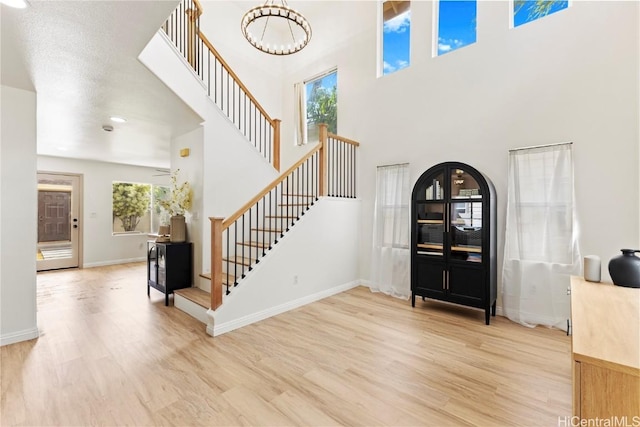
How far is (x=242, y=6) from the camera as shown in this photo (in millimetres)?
6168

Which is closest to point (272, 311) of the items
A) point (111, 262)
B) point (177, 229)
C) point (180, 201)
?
point (177, 229)

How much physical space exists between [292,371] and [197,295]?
2105mm

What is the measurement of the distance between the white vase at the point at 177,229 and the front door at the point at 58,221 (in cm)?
454

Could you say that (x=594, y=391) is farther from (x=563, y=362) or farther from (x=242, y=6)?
(x=242, y=6)

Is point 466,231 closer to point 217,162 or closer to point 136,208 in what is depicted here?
point 217,162

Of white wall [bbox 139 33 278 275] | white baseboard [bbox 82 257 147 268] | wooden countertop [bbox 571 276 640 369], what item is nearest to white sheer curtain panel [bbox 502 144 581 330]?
wooden countertop [bbox 571 276 640 369]

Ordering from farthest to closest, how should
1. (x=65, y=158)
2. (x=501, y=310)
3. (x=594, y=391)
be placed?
(x=65, y=158) → (x=501, y=310) → (x=594, y=391)

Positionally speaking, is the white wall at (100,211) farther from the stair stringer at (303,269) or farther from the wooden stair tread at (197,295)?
the stair stringer at (303,269)

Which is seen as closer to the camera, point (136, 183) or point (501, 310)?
point (501, 310)

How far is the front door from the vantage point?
6.64 metres

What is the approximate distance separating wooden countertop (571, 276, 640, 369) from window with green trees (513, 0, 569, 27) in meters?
3.33

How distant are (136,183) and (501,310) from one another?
8900 millimetres

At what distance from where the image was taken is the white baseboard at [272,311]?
319 cm

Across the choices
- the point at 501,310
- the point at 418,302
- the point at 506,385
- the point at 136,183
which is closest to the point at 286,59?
the point at 136,183
